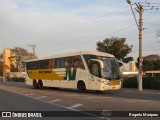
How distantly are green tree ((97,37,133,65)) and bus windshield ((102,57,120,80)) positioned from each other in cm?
3054

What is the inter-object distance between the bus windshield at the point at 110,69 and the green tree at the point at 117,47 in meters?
30.5

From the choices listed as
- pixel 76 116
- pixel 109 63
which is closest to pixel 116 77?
pixel 109 63

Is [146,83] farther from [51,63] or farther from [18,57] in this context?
[18,57]

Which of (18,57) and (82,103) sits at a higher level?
(18,57)

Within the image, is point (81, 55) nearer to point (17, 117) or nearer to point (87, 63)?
point (87, 63)

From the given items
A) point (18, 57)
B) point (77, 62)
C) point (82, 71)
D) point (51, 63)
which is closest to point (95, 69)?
point (82, 71)

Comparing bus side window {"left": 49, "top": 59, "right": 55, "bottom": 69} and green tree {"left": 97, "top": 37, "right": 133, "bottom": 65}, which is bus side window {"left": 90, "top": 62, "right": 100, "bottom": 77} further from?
green tree {"left": 97, "top": 37, "right": 133, "bottom": 65}

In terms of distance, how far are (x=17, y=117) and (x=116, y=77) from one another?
15765 mm

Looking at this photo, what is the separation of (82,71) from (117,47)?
30.0 metres

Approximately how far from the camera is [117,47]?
197ft

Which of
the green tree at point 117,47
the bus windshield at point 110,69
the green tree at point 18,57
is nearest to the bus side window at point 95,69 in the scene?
the bus windshield at point 110,69

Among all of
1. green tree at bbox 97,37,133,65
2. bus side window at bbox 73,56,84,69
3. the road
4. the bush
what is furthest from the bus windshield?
green tree at bbox 97,37,133,65

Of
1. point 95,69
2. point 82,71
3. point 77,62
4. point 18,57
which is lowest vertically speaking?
point 82,71

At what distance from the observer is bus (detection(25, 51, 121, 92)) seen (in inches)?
1139
